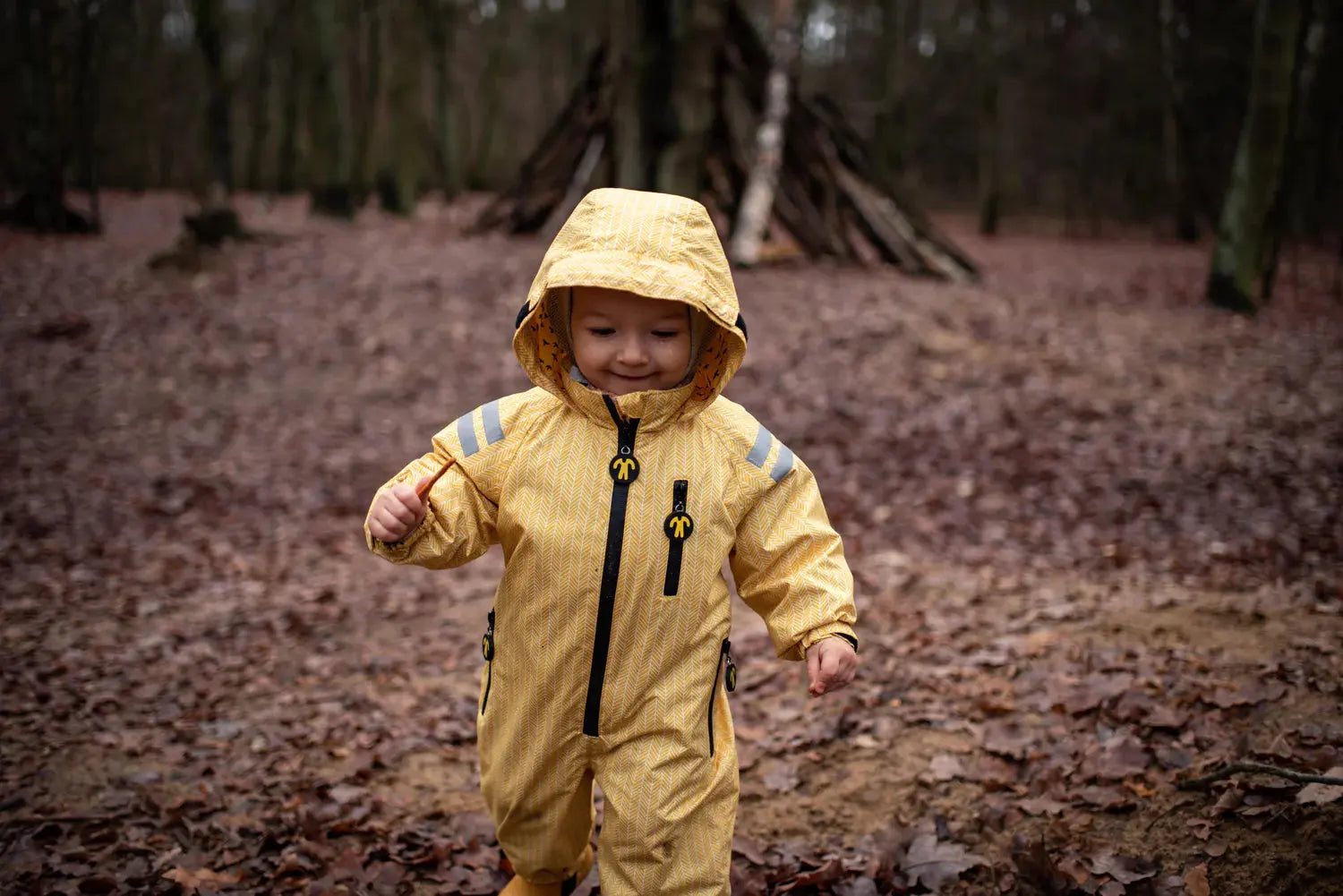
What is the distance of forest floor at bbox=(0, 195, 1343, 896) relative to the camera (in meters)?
3.22

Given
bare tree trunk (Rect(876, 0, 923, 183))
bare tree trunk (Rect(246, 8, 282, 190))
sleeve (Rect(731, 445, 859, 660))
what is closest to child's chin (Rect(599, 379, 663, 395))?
sleeve (Rect(731, 445, 859, 660))

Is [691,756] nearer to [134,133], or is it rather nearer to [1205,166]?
[1205,166]

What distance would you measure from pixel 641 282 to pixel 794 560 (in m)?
0.79

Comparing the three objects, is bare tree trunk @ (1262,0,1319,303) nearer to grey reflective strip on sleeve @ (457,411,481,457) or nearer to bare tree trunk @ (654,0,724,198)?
bare tree trunk @ (654,0,724,198)

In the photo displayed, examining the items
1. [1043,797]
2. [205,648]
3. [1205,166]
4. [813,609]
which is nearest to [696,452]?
[813,609]

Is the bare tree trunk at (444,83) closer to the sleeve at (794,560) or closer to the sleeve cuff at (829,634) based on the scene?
the sleeve at (794,560)

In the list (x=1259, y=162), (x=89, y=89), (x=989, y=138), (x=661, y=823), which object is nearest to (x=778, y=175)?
(x=1259, y=162)

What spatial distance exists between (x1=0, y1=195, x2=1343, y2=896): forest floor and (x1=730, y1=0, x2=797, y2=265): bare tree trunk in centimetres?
127

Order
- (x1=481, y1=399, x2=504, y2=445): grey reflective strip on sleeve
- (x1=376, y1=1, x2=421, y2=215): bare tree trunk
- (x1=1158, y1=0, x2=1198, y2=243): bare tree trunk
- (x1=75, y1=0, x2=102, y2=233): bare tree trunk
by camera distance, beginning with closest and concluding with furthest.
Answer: (x1=481, y1=399, x2=504, y2=445): grey reflective strip on sleeve → (x1=75, y1=0, x2=102, y2=233): bare tree trunk → (x1=376, y1=1, x2=421, y2=215): bare tree trunk → (x1=1158, y1=0, x2=1198, y2=243): bare tree trunk

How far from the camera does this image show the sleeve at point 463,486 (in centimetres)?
229

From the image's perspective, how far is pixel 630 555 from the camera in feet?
7.41

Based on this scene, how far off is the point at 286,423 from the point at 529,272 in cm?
462

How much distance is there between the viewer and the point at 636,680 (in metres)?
2.30

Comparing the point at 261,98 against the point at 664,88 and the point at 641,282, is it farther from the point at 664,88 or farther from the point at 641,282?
the point at 641,282
